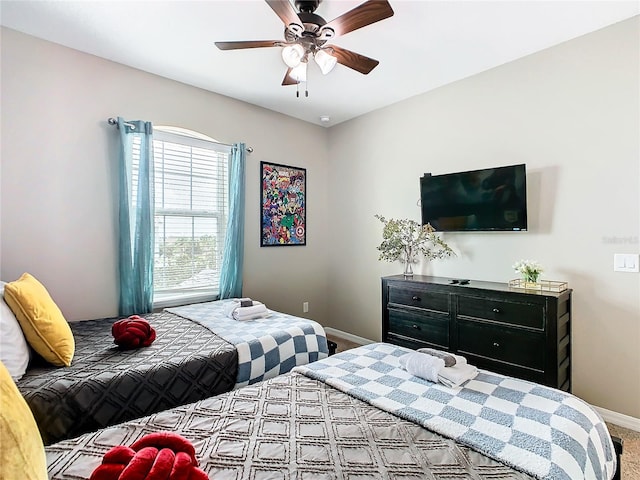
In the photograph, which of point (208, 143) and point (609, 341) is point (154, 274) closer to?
point (208, 143)

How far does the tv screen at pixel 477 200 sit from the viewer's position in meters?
2.77

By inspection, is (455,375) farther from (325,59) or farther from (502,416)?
(325,59)

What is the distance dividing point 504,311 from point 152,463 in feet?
7.94

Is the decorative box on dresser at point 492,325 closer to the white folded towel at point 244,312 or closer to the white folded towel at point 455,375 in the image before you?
the white folded towel at point 455,375

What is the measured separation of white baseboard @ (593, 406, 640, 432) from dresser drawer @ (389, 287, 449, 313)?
1.25 meters

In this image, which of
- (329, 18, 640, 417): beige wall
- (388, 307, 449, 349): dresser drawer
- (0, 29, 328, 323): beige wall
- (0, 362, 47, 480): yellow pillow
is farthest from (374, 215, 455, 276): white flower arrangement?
(0, 362, 47, 480): yellow pillow

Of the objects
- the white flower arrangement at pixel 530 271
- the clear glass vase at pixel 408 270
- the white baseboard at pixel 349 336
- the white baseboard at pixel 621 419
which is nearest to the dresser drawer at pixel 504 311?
the white flower arrangement at pixel 530 271

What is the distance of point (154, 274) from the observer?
318cm

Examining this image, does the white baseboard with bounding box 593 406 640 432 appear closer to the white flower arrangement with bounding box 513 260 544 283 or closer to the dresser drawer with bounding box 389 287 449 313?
the white flower arrangement with bounding box 513 260 544 283

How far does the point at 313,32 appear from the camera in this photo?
2.06 m

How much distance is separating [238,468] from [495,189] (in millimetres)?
2754

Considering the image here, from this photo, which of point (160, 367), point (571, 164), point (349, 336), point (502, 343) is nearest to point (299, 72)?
point (160, 367)

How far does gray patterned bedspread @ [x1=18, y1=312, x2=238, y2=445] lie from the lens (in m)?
1.54

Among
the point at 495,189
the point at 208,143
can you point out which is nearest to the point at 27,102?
the point at 208,143
